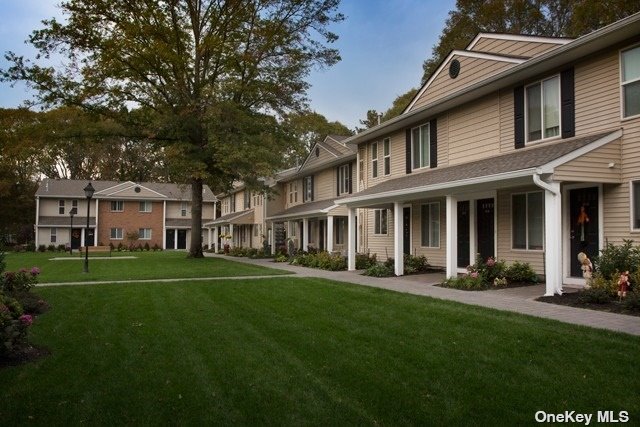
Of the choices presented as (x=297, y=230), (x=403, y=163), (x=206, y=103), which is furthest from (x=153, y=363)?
(x=297, y=230)

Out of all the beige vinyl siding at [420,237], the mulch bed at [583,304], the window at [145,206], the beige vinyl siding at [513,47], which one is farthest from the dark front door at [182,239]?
the mulch bed at [583,304]

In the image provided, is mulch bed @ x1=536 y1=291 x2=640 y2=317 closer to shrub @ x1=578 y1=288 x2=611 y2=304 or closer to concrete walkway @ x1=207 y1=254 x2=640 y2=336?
shrub @ x1=578 y1=288 x2=611 y2=304

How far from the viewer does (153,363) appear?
6.11m

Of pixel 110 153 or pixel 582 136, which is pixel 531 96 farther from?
pixel 110 153

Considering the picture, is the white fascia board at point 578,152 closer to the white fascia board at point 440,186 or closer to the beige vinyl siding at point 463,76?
the white fascia board at point 440,186

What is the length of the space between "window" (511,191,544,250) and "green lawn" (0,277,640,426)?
5.06 metres

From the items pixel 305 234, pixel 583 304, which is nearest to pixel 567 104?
pixel 583 304

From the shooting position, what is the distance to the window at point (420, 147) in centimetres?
1841

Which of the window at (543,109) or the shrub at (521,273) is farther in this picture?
the shrub at (521,273)

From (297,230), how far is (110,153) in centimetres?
3855

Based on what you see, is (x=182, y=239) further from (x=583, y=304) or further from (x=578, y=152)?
(x=583, y=304)

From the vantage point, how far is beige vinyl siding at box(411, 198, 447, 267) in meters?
17.6

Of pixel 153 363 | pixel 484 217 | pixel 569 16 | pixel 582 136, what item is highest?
pixel 569 16

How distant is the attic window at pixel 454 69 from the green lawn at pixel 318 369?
10.0 meters
